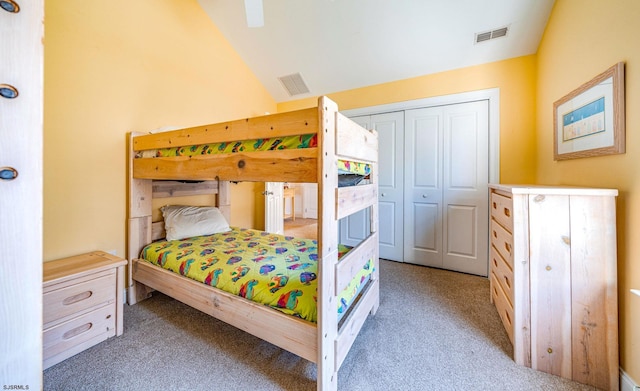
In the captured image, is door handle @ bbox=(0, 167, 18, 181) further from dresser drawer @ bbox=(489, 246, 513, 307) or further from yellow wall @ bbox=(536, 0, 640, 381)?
yellow wall @ bbox=(536, 0, 640, 381)

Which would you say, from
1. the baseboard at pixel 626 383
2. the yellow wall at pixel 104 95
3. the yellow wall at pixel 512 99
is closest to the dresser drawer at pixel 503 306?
the baseboard at pixel 626 383

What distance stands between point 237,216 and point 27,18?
2.77 metres

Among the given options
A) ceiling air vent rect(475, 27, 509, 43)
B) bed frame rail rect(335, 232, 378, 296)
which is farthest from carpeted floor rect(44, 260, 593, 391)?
ceiling air vent rect(475, 27, 509, 43)

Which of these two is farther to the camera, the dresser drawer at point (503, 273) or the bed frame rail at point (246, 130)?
the dresser drawer at point (503, 273)

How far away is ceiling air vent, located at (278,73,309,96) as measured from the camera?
10.7 feet

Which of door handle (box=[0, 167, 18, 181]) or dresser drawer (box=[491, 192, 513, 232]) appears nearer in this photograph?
door handle (box=[0, 167, 18, 181])

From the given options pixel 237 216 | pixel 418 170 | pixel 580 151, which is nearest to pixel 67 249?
pixel 237 216

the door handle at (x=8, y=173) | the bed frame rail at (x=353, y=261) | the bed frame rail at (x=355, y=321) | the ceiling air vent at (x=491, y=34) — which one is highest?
the ceiling air vent at (x=491, y=34)

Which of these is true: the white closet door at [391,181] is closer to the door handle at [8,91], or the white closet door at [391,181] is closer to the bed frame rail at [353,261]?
the bed frame rail at [353,261]

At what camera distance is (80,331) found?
56.8 inches

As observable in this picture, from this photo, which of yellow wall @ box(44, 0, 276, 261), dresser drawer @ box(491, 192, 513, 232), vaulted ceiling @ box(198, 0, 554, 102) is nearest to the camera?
dresser drawer @ box(491, 192, 513, 232)

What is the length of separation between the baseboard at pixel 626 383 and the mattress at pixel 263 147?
165 cm

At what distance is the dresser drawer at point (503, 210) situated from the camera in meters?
1.43

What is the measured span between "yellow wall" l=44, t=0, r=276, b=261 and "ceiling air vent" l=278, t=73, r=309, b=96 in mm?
1082
